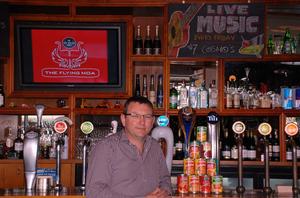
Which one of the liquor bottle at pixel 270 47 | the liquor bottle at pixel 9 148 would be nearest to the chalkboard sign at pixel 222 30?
the liquor bottle at pixel 270 47

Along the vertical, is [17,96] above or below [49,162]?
above

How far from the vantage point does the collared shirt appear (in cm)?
261

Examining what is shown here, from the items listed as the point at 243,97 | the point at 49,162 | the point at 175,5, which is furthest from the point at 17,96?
the point at 243,97

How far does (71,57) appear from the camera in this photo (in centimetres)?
494

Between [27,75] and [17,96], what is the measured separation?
0.71 ft

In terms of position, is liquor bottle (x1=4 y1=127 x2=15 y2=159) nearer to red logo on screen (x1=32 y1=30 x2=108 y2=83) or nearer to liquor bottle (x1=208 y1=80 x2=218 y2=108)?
red logo on screen (x1=32 y1=30 x2=108 y2=83)

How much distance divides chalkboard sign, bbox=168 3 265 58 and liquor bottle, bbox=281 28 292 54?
0.28m

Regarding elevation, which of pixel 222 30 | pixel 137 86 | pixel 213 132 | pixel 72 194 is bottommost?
pixel 72 194

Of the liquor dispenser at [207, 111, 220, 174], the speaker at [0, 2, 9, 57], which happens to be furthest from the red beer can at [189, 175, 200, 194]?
the speaker at [0, 2, 9, 57]

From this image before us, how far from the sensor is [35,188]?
3.85 m

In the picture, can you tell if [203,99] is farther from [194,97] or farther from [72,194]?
[72,194]

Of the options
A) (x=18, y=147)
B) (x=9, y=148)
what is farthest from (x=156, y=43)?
(x=9, y=148)

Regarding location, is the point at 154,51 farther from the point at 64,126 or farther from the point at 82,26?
the point at 64,126

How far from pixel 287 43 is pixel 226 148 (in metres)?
1.14
